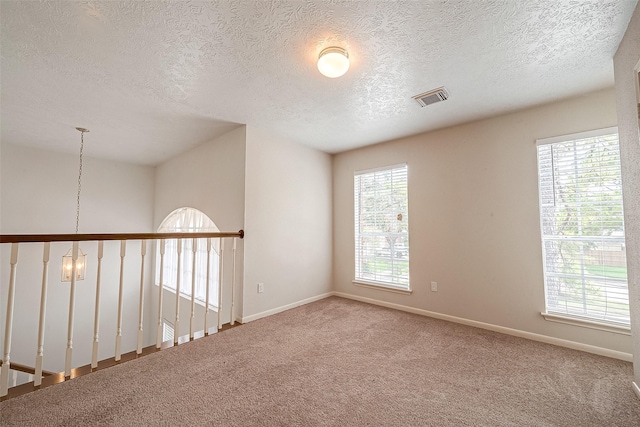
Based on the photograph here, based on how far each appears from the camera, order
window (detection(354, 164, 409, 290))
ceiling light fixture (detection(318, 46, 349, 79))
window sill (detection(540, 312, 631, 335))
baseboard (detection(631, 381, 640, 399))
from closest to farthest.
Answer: baseboard (detection(631, 381, 640, 399)) → ceiling light fixture (detection(318, 46, 349, 79)) → window sill (detection(540, 312, 631, 335)) → window (detection(354, 164, 409, 290))

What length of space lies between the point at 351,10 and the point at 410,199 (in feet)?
8.01

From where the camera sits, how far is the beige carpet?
151 cm

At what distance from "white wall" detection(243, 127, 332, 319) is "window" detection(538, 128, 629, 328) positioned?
271 cm

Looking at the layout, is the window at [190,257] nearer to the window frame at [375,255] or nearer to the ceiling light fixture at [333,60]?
the window frame at [375,255]

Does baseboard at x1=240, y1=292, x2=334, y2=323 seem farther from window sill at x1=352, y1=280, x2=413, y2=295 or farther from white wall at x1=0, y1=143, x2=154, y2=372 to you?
white wall at x1=0, y1=143, x2=154, y2=372

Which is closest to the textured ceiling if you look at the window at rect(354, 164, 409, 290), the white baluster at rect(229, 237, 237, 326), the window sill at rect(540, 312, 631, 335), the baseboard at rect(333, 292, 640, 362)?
the window at rect(354, 164, 409, 290)

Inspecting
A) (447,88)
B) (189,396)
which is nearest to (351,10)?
(447,88)

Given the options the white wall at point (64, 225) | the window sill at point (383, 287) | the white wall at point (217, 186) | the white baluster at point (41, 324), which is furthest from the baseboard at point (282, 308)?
the white wall at point (64, 225)

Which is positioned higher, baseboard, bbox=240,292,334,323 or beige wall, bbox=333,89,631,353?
beige wall, bbox=333,89,631,353

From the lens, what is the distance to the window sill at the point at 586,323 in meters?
2.17

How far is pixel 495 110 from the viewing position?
2.73 metres

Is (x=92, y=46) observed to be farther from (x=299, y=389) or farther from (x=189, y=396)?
(x=299, y=389)

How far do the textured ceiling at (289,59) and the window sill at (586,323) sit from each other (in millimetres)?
2096

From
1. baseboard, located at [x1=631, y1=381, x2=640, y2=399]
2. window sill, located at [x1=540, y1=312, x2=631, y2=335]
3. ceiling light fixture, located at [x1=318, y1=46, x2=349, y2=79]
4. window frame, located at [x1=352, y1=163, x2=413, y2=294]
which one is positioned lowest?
baseboard, located at [x1=631, y1=381, x2=640, y2=399]
